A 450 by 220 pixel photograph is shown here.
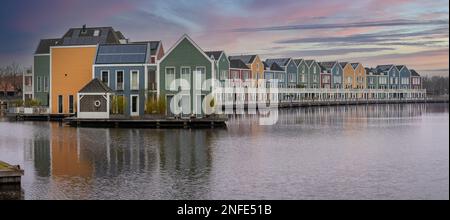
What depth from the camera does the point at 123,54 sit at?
174ft

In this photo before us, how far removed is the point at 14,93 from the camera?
356 ft

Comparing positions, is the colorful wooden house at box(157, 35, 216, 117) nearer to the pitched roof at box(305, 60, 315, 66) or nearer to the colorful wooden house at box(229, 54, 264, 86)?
Answer: the colorful wooden house at box(229, 54, 264, 86)

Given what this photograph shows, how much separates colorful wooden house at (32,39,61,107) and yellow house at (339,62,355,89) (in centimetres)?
6933

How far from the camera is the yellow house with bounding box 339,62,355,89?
120 metres

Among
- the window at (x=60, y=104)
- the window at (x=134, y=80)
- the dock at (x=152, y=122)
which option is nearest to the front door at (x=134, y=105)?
the window at (x=134, y=80)

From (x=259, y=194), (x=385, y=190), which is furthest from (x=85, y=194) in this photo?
(x=385, y=190)

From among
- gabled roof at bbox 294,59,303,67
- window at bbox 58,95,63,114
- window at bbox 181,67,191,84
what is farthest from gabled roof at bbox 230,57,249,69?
window at bbox 181,67,191,84

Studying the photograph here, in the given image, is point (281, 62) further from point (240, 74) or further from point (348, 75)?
point (348, 75)

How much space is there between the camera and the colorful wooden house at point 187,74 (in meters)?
49.4

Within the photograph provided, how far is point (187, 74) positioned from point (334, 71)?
2759 inches

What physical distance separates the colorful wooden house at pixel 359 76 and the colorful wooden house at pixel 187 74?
252 feet
